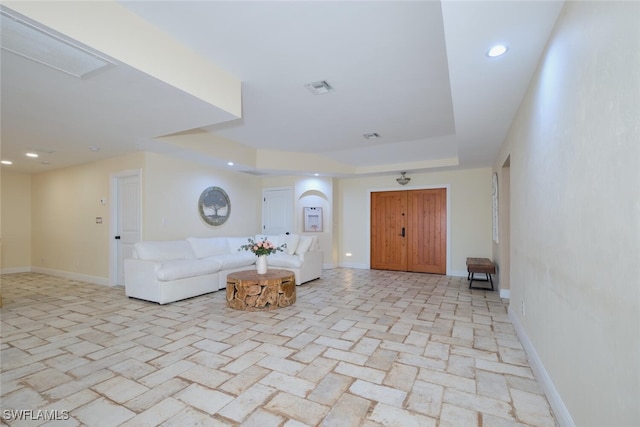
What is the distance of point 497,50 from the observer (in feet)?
6.55

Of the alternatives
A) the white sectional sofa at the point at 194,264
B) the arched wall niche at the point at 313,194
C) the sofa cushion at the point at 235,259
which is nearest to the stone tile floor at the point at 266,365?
the white sectional sofa at the point at 194,264

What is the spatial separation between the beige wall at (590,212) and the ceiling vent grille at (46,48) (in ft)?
9.60

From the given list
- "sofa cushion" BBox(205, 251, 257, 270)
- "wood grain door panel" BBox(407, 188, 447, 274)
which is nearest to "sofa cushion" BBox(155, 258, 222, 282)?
"sofa cushion" BBox(205, 251, 257, 270)

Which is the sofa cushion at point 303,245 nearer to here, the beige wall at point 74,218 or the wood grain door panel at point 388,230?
the wood grain door panel at point 388,230

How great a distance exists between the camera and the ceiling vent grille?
1.76m

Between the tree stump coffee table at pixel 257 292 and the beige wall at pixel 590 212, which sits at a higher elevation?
the beige wall at pixel 590 212

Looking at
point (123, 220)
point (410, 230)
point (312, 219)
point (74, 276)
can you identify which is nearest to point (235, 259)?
point (123, 220)

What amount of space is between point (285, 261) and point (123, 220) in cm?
309

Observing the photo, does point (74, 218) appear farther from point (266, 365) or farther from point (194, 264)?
point (266, 365)

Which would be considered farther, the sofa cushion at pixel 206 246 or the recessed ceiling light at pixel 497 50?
the sofa cushion at pixel 206 246

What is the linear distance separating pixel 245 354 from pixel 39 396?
1405 millimetres

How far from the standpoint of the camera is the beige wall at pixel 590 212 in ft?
3.35

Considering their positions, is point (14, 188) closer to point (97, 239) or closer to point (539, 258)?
point (97, 239)

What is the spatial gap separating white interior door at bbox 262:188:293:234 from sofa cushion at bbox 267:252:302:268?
180cm
